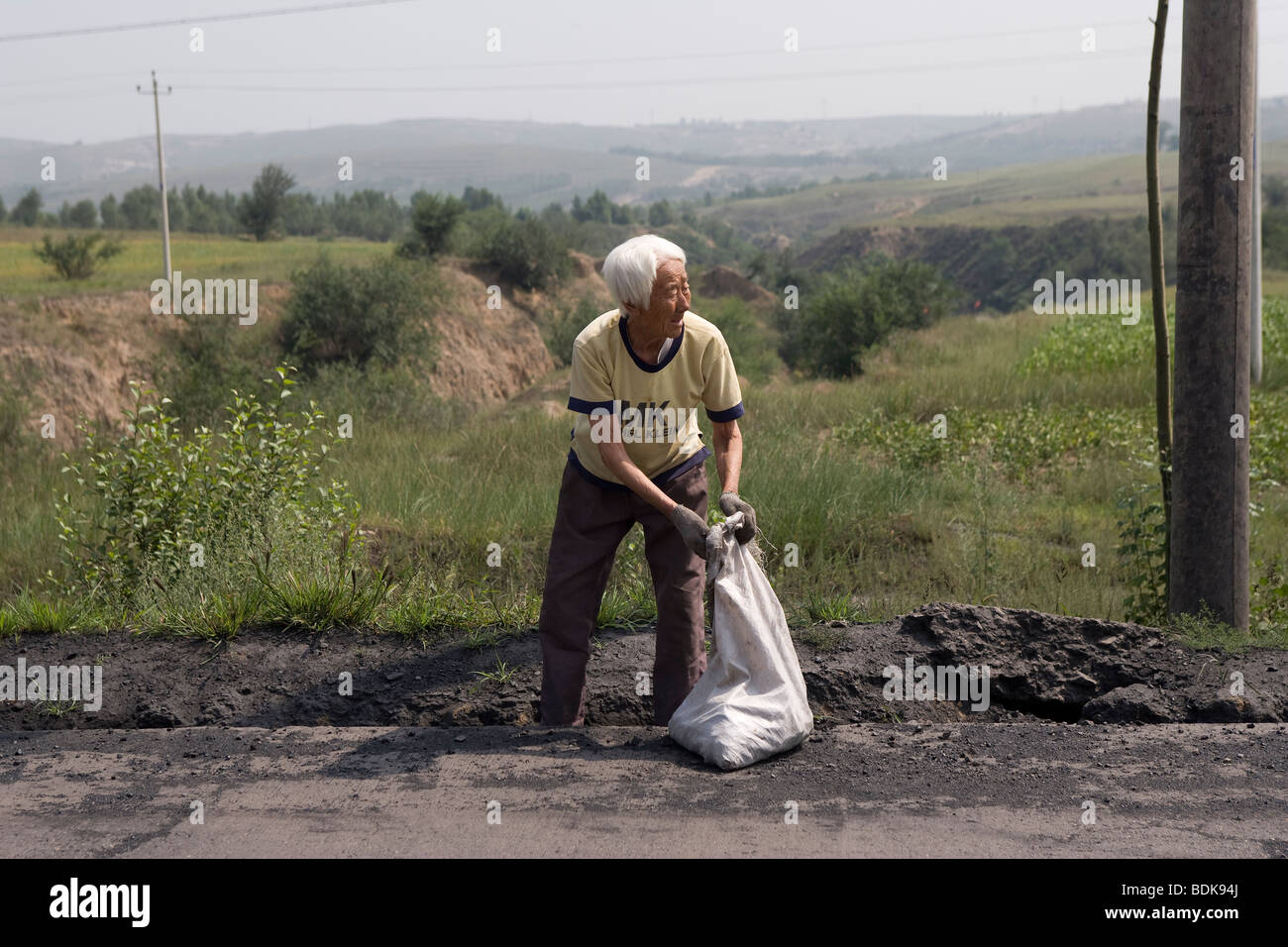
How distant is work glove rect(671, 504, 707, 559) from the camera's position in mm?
4113

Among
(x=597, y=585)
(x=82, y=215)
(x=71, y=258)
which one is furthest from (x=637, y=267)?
(x=82, y=215)

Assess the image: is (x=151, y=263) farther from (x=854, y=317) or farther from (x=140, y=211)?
(x=140, y=211)

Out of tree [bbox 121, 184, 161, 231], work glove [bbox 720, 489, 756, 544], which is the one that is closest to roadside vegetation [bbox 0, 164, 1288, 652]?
work glove [bbox 720, 489, 756, 544]

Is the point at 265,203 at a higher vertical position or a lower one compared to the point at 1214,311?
higher

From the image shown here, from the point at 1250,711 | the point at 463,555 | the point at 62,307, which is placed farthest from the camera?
the point at 62,307

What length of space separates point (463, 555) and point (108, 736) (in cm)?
270

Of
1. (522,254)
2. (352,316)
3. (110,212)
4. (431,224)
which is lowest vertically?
(352,316)

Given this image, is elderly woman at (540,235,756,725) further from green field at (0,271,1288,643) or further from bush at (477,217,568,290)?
bush at (477,217,568,290)

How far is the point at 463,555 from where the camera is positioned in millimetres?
6984

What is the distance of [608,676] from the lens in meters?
5.08

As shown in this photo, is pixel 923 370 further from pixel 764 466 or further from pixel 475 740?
pixel 475 740

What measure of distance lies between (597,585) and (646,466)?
0.55 m
